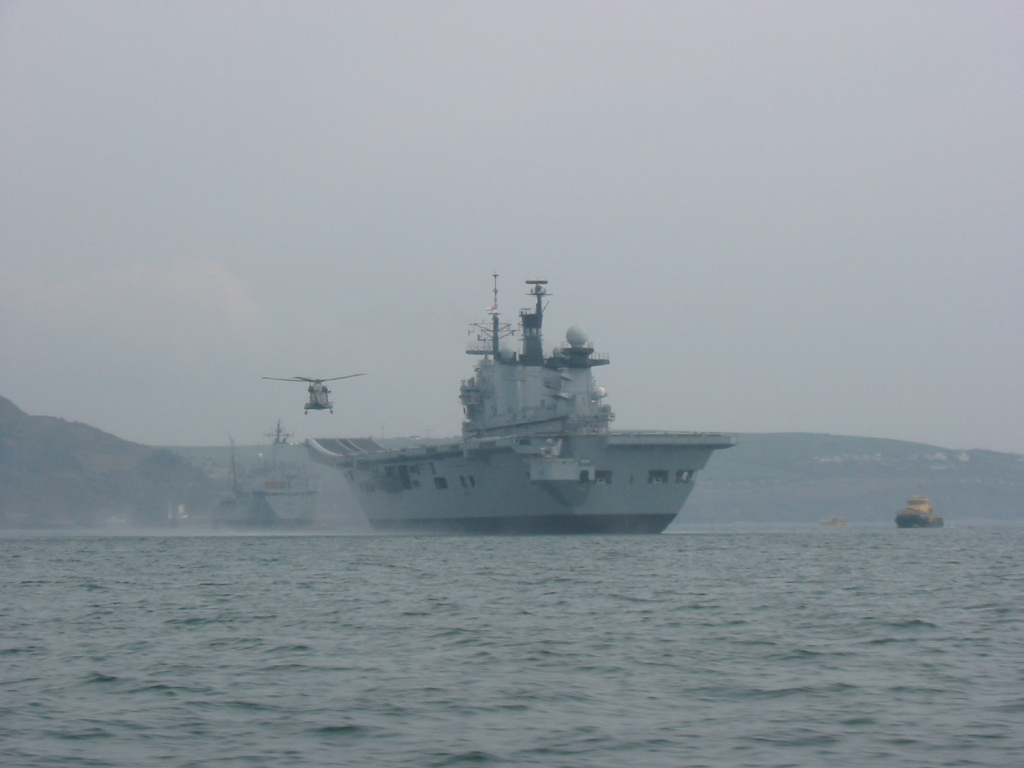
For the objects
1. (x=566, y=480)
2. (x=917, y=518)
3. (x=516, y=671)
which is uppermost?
(x=566, y=480)

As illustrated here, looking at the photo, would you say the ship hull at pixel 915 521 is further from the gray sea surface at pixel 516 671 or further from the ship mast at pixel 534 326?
the gray sea surface at pixel 516 671

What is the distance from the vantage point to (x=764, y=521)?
188 m

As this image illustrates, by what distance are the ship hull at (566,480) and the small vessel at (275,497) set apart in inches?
1238

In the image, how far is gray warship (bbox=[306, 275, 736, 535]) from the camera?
53.9m

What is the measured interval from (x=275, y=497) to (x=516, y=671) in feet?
257

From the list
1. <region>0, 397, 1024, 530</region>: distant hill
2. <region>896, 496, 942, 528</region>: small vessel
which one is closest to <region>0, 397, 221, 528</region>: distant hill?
<region>0, 397, 1024, 530</region>: distant hill

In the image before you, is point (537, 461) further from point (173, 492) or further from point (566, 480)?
point (173, 492)

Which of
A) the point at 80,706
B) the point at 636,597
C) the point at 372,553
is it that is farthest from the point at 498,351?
the point at 80,706

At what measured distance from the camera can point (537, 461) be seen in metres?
53.3

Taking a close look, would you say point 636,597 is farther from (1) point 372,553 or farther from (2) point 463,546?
(2) point 463,546

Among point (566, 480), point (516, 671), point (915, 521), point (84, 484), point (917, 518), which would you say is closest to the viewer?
point (516, 671)

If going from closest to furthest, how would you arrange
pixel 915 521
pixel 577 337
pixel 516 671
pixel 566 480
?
pixel 516 671, pixel 566 480, pixel 577 337, pixel 915 521

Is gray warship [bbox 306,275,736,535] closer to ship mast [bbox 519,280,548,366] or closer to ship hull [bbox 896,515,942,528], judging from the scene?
ship mast [bbox 519,280,548,366]

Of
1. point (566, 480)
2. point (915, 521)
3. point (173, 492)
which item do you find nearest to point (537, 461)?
point (566, 480)
